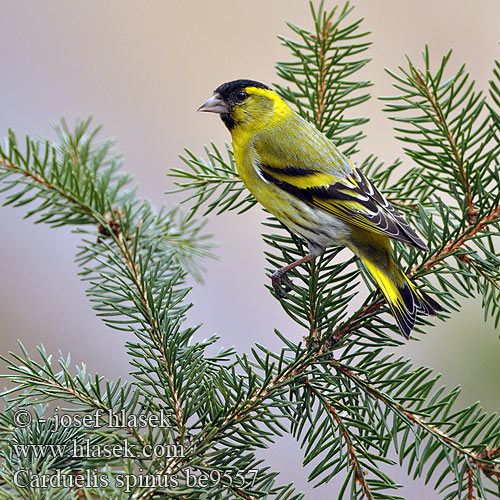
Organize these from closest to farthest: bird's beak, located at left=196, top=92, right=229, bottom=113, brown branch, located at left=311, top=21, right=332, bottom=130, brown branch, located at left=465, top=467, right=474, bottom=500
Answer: brown branch, located at left=465, top=467, right=474, bottom=500 → brown branch, located at left=311, top=21, right=332, bottom=130 → bird's beak, located at left=196, top=92, right=229, bottom=113

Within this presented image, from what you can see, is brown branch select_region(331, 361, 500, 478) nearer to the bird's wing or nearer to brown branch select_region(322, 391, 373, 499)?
brown branch select_region(322, 391, 373, 499)

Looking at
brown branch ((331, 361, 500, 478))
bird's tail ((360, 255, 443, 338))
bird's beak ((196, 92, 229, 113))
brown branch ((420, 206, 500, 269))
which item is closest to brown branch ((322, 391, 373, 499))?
brown branch ((331, 361, 500, 478))

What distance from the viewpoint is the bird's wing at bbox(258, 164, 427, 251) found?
117 cm

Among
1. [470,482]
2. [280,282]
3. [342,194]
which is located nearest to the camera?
[470,482]

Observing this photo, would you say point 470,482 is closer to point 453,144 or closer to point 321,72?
point 453,144

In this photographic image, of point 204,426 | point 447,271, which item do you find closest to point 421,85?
point 447,271

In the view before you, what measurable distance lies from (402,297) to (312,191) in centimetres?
51

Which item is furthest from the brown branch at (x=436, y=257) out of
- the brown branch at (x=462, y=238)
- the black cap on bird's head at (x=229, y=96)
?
the black cap on bird's head at (x=229, y=96)

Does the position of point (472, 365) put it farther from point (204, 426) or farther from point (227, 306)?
point (227, 306)

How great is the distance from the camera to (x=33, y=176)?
1088mm

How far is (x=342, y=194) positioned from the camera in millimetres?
1333

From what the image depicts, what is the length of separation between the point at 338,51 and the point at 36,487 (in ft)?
2.90

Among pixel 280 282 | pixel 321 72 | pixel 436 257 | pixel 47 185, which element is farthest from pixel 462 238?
pixel 47 185

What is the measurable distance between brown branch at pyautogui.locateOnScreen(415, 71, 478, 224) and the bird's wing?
15 cm
